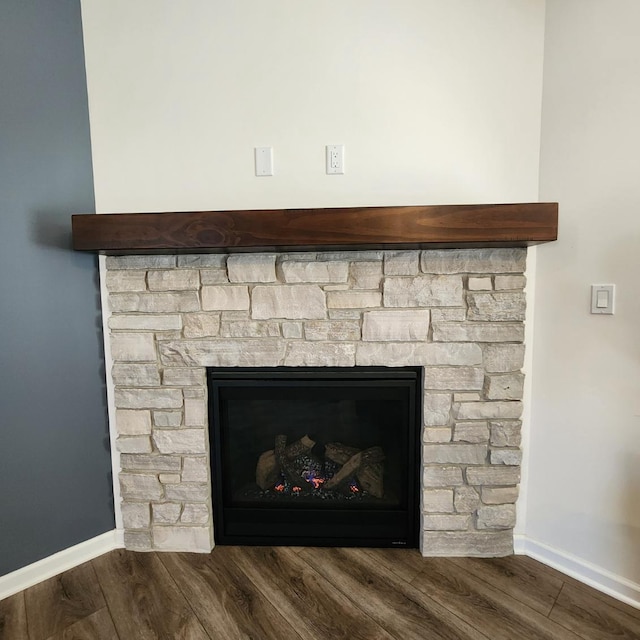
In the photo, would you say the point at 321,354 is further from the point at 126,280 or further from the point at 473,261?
the point at 126,280

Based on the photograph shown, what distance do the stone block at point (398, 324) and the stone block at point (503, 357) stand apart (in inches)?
10.3

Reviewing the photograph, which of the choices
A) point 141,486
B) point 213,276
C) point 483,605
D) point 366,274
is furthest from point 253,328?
point 483,605

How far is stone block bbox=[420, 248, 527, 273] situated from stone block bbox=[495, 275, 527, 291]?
3 centimetres

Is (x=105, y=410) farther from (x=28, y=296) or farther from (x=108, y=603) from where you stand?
(x=108, y=603)

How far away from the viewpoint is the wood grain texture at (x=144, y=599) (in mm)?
1305

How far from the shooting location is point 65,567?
160 centimetres

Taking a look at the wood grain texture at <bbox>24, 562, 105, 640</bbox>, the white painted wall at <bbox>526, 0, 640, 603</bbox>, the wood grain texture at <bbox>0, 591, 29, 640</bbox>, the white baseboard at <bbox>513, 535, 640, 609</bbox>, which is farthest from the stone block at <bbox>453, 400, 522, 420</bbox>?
the wood grain texture at <bbox>0, 591, 29, 640</bbox>

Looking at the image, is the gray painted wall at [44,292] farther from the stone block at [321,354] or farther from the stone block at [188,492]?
the stone block at [321,354]

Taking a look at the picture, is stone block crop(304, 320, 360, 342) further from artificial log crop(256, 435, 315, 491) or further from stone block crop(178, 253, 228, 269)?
artificial log crop(256, 435, 315, 491)

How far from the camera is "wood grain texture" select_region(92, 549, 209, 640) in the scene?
130 centimetres

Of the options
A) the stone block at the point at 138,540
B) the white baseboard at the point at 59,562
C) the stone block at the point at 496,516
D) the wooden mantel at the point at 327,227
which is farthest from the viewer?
the stone block at the point at 138,540

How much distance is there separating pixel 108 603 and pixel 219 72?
6.81ft

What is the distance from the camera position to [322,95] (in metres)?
1.49

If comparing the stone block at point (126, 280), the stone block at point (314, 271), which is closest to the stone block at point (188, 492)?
the stone block at point (126, 280)
